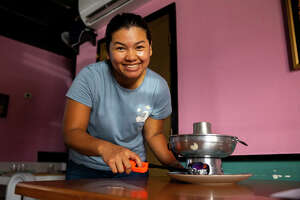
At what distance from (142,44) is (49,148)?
3.49 m

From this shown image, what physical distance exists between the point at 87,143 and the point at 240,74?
1383mm

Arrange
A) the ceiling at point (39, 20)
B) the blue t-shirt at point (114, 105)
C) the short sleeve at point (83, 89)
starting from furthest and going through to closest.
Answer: the ceiling at point (39, 20)
the blue t-shirt at point (114, 105)
the short sleeve at point (83, 89)

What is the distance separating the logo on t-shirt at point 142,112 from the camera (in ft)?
4.36

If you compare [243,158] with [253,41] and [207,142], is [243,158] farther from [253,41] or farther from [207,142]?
[207,142]

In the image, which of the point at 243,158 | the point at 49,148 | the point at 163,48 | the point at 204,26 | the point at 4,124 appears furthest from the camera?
the point at 49,148

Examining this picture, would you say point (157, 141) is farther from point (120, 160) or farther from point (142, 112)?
point (120, 160)

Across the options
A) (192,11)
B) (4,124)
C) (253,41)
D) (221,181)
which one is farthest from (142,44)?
(4,124)

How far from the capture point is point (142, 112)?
1340 millimetres

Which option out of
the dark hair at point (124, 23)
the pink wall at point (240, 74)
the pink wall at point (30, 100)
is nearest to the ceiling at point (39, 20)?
the pink wall at point (30, 100)

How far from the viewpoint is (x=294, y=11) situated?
1652 mm

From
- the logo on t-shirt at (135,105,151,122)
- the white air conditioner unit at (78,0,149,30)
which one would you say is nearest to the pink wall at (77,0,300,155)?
the white air conditioner unit at (78,0,149,30)

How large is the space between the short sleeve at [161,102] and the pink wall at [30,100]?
3124 millimetres

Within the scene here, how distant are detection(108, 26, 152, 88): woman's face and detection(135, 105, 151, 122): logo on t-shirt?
0.55 feet

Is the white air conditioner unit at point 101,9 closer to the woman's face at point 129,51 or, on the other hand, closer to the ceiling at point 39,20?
the ceiling at point 39,20
